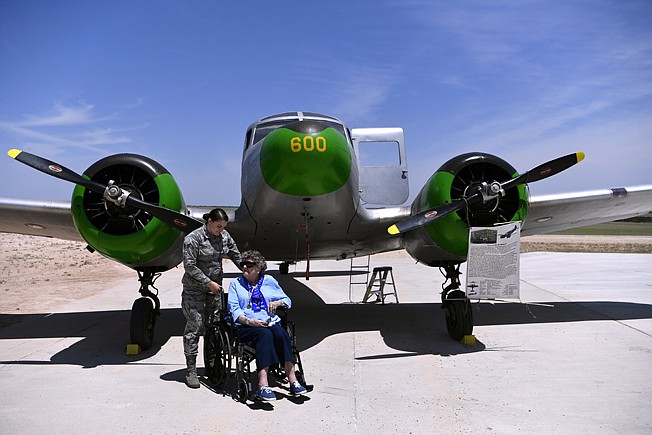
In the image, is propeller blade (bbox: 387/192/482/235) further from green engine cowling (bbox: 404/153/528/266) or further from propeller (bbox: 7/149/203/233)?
propeller (bbox: 7/149/203/233)

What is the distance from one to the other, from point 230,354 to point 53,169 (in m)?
3.90

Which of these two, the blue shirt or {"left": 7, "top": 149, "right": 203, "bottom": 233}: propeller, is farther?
{"left": 7, "top": 149, "right": 203, "bottom": 233}: propeller

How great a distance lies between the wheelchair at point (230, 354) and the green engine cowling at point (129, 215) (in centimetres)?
185

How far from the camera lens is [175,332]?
8.82 metres

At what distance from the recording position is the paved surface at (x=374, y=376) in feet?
14.8

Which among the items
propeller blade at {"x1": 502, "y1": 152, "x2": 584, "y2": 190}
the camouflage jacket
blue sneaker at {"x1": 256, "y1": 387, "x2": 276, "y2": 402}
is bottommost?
blue sneaker at {"x1": 256, "y1": 387, "x2": 276, "y2": 402}

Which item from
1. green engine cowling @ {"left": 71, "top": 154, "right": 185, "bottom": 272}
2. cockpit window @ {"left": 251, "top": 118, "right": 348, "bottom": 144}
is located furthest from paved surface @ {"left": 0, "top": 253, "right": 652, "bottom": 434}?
cockpit window @ {"left": 251, "top": 118, "right": 348, "bottom": 144}

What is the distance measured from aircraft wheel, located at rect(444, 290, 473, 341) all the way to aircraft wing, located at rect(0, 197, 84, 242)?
604 cm

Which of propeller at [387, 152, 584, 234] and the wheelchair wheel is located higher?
propeller at [387, 152, 584, 234]

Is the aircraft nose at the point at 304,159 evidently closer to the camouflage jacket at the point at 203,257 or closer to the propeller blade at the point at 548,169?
the camouflage jacket at the point at 203,257

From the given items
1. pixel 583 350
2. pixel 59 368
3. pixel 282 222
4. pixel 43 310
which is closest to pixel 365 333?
pixel 282 222

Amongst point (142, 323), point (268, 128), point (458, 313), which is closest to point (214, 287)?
point (142, 323)

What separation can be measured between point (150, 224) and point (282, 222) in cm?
188

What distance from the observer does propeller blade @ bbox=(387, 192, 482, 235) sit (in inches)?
284
